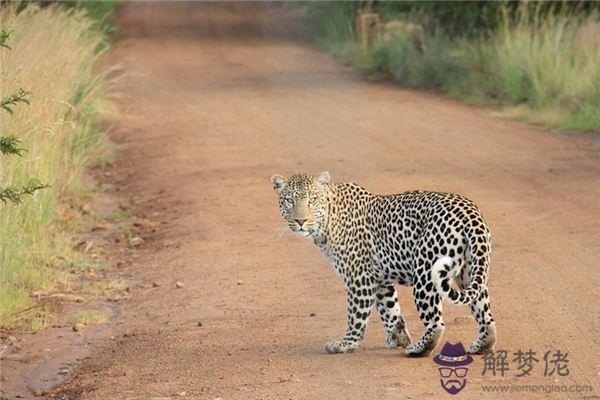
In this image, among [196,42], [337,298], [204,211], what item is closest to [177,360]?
[337,298]

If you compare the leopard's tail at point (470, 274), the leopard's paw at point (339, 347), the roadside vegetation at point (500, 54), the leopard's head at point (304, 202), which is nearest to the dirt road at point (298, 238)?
the leopard's paw at point (339, 347)

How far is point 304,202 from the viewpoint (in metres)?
8.32

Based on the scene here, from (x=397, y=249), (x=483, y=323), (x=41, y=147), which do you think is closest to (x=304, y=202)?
(x=397, y=249)

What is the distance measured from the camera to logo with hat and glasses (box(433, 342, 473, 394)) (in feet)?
→ 24.1

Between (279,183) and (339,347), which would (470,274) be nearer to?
(339,347)

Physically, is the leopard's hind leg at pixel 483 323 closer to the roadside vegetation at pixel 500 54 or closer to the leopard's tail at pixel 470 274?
the leopard's tail at pixel 470 274

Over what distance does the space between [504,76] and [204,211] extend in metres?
8.26

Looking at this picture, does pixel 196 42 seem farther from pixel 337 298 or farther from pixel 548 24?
pixel 337 298

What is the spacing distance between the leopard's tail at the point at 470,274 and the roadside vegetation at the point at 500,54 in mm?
10383

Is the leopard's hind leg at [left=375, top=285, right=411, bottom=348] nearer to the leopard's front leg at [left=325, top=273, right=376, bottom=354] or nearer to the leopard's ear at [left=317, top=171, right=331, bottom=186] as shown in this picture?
the leopard's front leg at [left=325, top=273, right=376, bottom=354]

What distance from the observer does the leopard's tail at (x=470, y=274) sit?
741 cm

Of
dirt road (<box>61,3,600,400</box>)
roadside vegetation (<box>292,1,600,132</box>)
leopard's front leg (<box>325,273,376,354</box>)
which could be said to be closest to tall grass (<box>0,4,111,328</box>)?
dirt road (<box>61,3,600,400</box>)

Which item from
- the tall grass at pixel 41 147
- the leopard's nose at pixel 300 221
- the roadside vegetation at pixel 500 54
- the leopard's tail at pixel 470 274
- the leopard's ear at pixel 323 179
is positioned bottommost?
the roadside vegetation at pixel 500 54

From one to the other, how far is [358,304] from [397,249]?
0.45m
